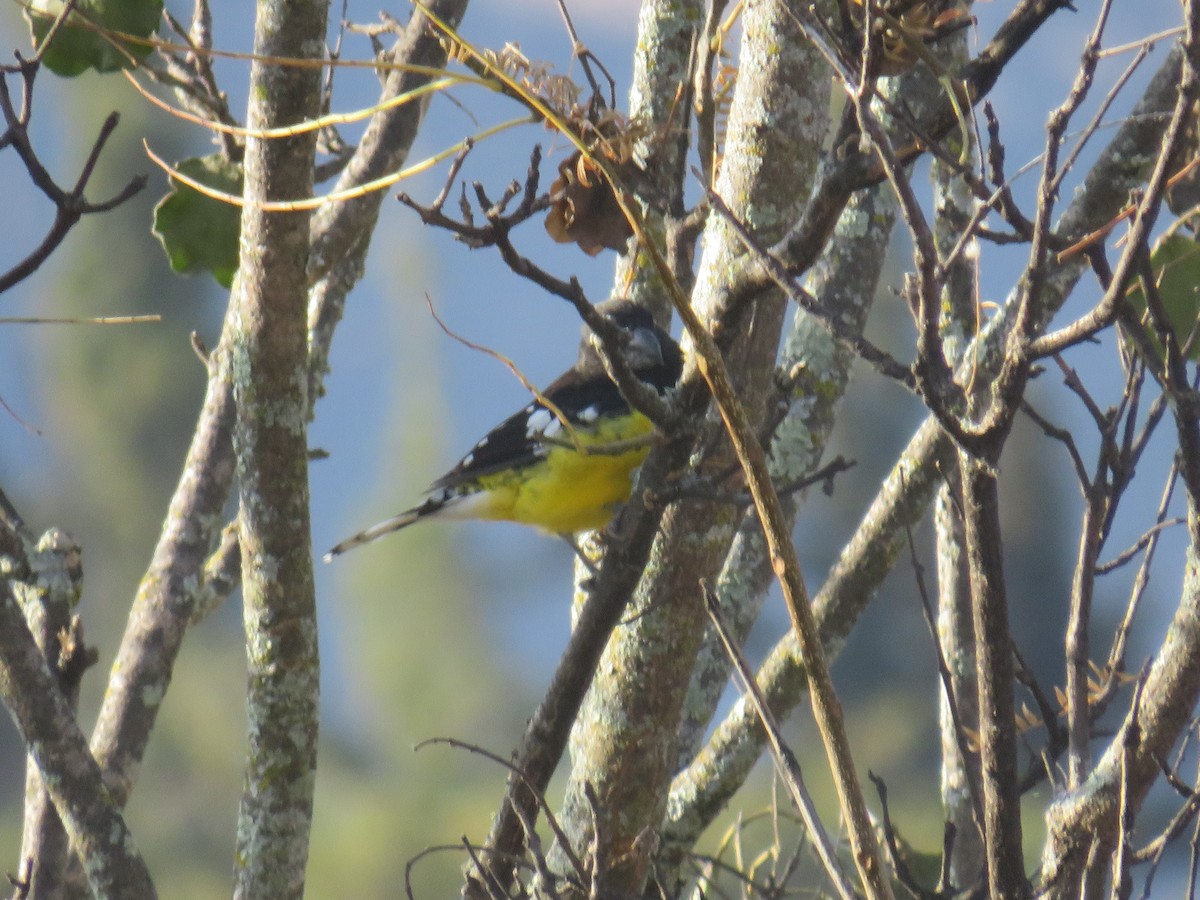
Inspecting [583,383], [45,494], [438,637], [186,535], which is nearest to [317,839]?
[438,637]

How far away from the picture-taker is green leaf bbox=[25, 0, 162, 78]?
138 centimetres

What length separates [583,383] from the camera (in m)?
2.64

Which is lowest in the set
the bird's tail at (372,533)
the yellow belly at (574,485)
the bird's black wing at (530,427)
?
the yellow belly at (574,485)

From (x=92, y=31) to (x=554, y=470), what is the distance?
4.30ft

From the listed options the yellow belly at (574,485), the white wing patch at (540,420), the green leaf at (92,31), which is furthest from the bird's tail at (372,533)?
the green leaf at (92,31)

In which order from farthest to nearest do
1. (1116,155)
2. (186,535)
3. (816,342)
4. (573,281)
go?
(816,342) → (186,535) → (1116,155) → (573,281)

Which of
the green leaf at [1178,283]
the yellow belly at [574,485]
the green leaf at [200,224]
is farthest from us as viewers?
the yellow belly at [574,485]

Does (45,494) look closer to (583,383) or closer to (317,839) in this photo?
(317,839)

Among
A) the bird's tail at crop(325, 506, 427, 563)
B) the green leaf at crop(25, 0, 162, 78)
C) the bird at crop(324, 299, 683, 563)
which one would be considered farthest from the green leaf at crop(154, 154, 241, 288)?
the bird's tail at crop(325, 506, 427, 563)

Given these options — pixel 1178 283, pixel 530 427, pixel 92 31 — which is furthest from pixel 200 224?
pixel 1178 283

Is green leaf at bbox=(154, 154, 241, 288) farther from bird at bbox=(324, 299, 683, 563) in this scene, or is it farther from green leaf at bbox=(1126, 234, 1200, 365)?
green leaf at bbox=(1126, 234, 1200, 365)

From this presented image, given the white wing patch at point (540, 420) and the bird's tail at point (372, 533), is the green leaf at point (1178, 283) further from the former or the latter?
the bird's tail at point (372, 533)

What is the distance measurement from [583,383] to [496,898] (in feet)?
5.28

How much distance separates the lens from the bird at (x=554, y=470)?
8.11 feet
